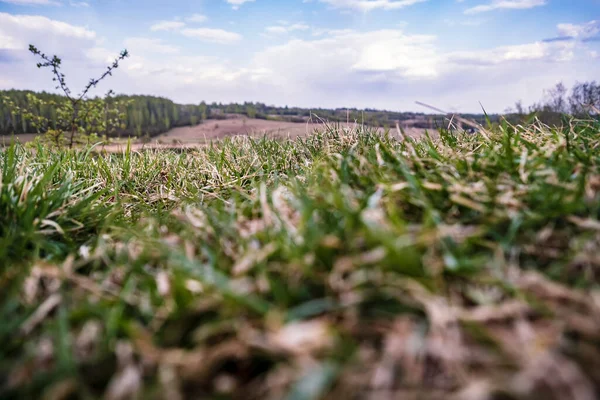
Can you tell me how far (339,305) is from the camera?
130 cm

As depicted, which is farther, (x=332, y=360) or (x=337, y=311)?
(x=337, y=311)

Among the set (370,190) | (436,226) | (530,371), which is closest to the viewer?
(530,371)

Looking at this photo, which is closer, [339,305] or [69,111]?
[339,305]

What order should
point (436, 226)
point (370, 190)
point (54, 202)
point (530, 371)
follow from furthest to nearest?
point (54, 202)
point (370, 190)
point (436, 226)
point (530, 371)

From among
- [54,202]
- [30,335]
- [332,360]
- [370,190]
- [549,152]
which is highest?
[549,152]

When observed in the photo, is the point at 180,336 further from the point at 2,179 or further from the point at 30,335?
the point at 2,179

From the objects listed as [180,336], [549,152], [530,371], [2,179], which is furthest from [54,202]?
[549,152]

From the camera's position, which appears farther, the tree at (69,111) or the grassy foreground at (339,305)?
the tree at (69,111)

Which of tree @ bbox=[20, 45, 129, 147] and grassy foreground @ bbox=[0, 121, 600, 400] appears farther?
tree @ bbox=[20, 45, 129, 147]

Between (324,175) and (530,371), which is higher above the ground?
(324,175)

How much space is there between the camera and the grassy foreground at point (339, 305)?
3.72 feet

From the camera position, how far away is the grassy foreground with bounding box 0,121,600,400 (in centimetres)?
113

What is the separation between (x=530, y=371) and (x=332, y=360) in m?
0.51

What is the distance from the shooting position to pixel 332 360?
3.73 feet
